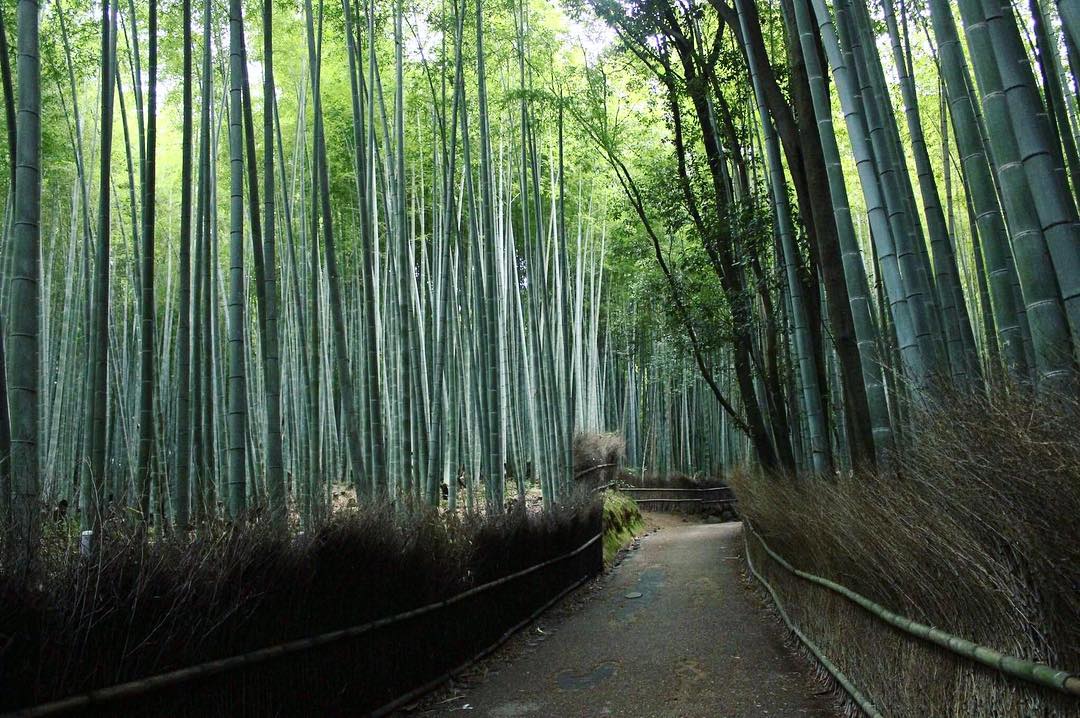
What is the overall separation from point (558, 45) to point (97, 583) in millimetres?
7638

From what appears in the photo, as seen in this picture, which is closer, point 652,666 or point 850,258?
point 850,258

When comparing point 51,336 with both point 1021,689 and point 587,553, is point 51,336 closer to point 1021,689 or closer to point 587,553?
point 587,553

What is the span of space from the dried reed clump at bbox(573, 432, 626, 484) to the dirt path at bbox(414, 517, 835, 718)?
18.9ft

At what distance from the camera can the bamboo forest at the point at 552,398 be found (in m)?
1.84

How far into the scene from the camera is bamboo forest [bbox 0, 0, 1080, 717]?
1838 mm

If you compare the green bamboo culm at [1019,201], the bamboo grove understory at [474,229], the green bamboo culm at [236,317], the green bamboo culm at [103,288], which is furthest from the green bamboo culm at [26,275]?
the green bamboo culm at [1019,201]

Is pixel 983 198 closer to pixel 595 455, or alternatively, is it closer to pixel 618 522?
pixel 618 522

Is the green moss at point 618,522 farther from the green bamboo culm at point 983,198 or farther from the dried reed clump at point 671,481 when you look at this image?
the green bamboo culm at point 983,198

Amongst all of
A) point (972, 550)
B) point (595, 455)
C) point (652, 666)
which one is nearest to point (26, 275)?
point (972, 550)

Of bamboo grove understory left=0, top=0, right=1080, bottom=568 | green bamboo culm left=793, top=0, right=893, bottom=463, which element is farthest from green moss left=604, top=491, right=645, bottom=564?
green bamboo culm left=793, top=0, right=893, bottom=463

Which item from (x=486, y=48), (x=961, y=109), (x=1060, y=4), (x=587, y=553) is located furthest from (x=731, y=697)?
(x=486, y=48)

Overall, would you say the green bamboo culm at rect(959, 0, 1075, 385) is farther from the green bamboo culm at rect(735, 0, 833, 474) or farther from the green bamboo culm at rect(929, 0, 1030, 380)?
the green bamboo culm at rect(735, 0, 833, 474)

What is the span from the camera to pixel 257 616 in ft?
8.14

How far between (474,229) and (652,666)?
3283 mm
